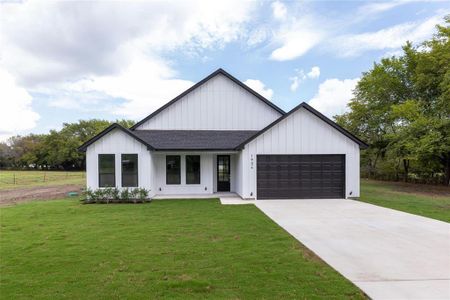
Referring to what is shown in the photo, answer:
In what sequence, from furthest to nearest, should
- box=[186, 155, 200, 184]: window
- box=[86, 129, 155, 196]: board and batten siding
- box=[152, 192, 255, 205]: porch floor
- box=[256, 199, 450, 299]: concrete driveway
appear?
box=[186, 155, 200, 184]: window → box=[86, 129, 155, 196]: board and batten siding → box=[152, 192, 255, 205]: porch floor → box=[256, 199, 450, 299]: concrete driveway

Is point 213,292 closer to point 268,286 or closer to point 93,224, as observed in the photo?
point 268,286

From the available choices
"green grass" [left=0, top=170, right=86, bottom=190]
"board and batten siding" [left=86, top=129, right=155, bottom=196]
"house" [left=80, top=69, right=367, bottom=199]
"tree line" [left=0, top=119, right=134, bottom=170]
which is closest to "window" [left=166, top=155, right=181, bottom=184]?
"house" [left=80, top=69, right=367, bottom=199]

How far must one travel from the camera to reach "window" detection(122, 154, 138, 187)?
13367 mm

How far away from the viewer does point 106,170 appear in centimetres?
1331

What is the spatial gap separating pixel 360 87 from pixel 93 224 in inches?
1016

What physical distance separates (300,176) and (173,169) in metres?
6.79

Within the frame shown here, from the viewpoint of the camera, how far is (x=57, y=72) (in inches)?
861

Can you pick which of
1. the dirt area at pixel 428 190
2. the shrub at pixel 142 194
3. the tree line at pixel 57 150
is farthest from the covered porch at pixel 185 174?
the tree line at pixel 57 150

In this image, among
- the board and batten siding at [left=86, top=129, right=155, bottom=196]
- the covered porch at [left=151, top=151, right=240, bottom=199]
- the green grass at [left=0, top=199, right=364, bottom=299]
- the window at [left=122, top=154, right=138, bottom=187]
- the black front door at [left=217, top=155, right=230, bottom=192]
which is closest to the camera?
the green grass at [left=0, top=199, right=364, bottom=299]

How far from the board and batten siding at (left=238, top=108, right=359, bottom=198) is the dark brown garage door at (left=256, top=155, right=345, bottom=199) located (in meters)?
0.26

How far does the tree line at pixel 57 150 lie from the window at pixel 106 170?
43869 mm

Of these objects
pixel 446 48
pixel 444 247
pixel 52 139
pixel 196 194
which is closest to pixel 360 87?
pixel 446 48

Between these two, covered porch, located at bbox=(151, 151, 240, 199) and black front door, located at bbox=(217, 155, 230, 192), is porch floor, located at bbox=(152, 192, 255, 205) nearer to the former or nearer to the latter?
covered porch, located at bbox=(151, 151, 240, 199)

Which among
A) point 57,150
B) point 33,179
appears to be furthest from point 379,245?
point 57,150
